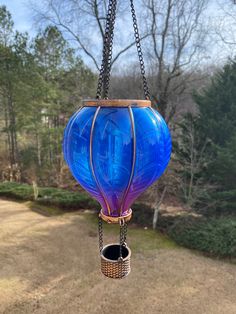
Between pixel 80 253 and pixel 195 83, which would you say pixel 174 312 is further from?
pixel 195 83

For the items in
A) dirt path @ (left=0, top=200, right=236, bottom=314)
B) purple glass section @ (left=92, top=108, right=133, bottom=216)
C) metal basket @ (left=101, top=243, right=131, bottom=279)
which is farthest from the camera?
dirt path @ (left=0, top=200, right=236, bottom=314)

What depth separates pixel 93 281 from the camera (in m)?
4.39

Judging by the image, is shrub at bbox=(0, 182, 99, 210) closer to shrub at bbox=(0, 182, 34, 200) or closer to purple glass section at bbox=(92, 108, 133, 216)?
shrub at bbox=(0, 182, 34, 200)

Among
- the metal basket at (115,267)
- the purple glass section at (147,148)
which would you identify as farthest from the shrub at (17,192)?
the purple glass section at (147,148)

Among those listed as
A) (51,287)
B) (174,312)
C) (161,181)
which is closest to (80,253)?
(51,287)

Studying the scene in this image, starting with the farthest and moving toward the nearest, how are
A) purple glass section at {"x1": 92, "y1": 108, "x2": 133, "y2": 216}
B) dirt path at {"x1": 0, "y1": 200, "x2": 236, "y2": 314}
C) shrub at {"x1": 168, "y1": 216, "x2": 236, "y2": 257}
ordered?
shrub at {"x1": 168, "y1": 216, "x2": 236, "y2": 257} < dirt path at {"x1": 0, "y1": 200, "x2": 236, "y2": 314} < purple glass section at {"x1": 92, "y1": 108, "x2": 133, "y2": 216}

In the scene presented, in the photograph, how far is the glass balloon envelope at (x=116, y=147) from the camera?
45.4 inches

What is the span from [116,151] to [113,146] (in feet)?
0.09

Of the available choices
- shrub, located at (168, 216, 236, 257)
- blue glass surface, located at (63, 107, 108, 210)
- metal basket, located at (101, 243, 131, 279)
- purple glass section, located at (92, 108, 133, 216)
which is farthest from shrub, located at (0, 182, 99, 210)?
purple glass section, located at (92, 108, 133, 216)

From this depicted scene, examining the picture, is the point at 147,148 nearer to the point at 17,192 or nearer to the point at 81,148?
the point at 81,148

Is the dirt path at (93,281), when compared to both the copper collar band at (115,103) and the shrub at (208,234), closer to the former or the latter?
the shrub at (208,234)

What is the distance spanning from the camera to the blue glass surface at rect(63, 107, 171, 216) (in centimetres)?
115

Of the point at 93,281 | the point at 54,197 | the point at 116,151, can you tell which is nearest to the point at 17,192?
the point at 54,197

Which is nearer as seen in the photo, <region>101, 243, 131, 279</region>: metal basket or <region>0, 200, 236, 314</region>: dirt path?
<region>101, 243, 131, 279</region>: metal basket
